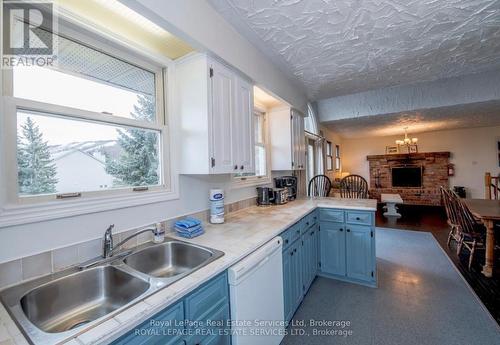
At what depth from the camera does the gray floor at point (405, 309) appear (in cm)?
174

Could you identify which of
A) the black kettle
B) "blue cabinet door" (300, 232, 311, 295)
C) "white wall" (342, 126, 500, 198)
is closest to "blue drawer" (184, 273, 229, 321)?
"blue cabinet door" (300, 232, 311, 295)

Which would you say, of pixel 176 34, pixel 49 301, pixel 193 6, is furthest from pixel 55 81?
pixel 49 301

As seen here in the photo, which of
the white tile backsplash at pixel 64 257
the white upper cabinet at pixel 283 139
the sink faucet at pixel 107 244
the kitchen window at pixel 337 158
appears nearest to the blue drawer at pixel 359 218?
the white upper cabinet at pixel 283 139

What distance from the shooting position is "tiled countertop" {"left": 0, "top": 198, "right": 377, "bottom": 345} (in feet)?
2.24

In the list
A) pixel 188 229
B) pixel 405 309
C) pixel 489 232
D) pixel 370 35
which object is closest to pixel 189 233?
pixel 188 229

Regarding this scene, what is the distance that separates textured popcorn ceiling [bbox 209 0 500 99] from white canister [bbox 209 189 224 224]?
1381 millimetres

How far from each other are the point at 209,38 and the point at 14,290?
5.63 feet

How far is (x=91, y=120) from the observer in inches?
50.5

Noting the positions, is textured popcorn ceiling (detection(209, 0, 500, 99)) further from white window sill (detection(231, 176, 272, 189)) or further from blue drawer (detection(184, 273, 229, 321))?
blue drawer (detection(184, 273, 229, 321))

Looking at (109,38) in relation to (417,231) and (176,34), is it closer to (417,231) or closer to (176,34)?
(176,34)

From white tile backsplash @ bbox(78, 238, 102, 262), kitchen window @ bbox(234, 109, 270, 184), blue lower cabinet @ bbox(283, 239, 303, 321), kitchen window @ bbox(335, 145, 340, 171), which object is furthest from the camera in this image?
kitchen window @ bbox(335, 145, 340, 171)

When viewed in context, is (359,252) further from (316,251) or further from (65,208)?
(65,208)

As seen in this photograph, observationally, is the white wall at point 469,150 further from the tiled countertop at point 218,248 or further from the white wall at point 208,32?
the white wall at point 208,32

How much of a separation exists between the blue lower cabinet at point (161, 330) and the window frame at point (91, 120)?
0.71 metres
